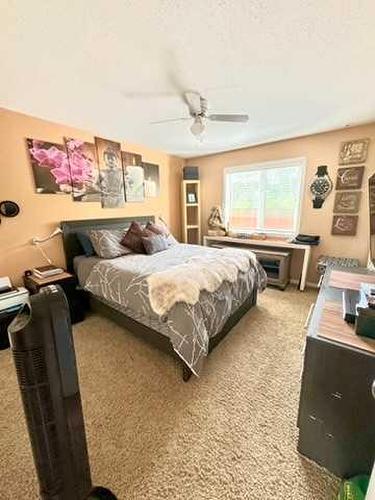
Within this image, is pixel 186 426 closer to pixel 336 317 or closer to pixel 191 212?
pixel 336 317

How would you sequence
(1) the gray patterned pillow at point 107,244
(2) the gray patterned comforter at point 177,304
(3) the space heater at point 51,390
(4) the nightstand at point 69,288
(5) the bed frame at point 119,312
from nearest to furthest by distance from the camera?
(3) the space heater at point 51,390, (2) the gray patterned comforter at point 177,304, (5) the bed frame at point 119,312, (4) the nightstand at point 69,288, (1) the gray patterned pillow at point 107,244

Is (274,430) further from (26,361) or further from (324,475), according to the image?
(26,361)

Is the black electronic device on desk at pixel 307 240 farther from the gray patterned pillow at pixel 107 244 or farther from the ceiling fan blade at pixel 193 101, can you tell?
the gray patterned pillow at pixel 107 244

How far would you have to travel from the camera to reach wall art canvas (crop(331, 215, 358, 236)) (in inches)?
123

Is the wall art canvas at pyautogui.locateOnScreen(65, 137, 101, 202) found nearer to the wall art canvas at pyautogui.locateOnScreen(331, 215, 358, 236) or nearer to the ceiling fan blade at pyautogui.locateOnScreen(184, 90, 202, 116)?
the ceiling fan blade at pyautogui.locateOnScreen(184, 90, 202, 116)

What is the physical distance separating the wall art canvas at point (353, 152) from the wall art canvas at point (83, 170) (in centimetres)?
354

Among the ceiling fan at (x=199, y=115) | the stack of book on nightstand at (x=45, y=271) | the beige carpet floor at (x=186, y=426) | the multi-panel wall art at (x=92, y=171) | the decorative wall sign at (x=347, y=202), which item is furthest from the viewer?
the decorative wall sign at (x=347, y=202)

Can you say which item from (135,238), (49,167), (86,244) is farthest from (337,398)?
(49,167)

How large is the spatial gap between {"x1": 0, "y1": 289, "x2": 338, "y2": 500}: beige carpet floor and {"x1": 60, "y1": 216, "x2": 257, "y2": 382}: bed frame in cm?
12

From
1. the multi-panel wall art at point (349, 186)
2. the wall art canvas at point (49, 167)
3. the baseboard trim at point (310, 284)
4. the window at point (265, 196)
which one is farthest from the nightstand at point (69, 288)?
the multi-panel wall art at point (349, 186)

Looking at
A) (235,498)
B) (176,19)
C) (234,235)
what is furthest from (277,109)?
(235,498)

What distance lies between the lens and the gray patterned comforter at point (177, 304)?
1628mm

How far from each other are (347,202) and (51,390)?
12.6 feet

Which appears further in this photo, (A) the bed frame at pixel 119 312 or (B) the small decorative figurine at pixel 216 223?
(B) the small decorative figurine at pixel 216 223
